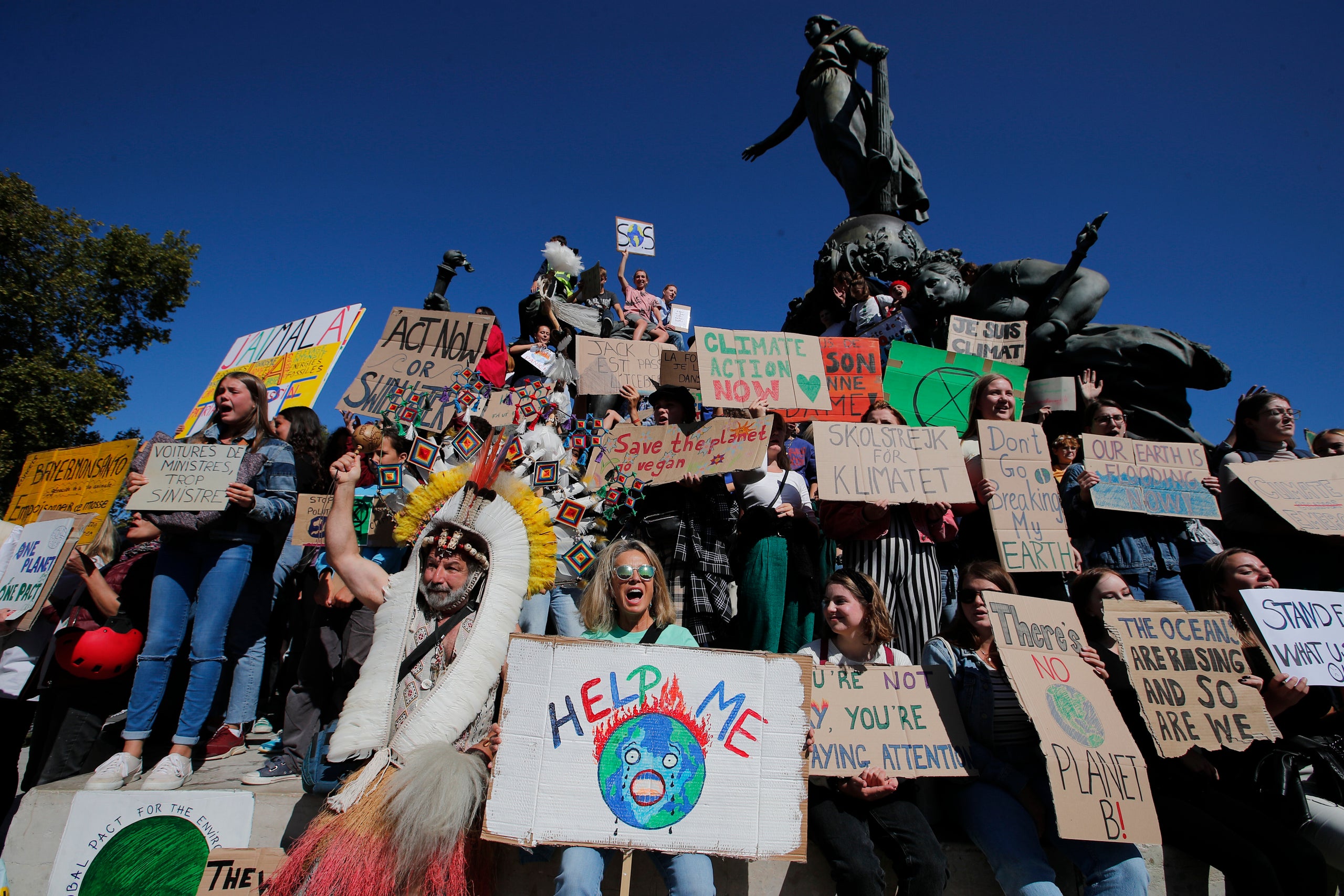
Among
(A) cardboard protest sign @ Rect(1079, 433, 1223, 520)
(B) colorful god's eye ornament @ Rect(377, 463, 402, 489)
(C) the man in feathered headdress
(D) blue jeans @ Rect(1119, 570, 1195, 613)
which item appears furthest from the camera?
(A) cardboard protest sign @ Rect(1079, 433, 1223, 520)

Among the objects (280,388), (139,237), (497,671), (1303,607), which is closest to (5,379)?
(139,237)

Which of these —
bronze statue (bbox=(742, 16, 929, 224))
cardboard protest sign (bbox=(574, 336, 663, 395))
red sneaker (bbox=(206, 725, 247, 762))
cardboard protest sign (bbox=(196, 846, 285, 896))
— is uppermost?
bronze statue (bbox=(742, 16, 929, 224))

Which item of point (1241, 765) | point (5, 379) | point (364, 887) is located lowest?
point (364, 887)

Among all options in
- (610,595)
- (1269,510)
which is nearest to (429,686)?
(610,595)

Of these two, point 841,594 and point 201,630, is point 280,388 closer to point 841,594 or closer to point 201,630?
point 201,630

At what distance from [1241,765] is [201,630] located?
5.20 m

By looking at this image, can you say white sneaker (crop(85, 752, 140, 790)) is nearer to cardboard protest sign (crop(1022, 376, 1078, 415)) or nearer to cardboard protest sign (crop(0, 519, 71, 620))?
cardboard protest sign (crop(0, 519, 71, 620))

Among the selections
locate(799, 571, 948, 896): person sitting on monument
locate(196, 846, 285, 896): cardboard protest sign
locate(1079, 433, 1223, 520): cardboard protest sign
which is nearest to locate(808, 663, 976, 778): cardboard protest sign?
locate(799, 571, 948, 896): person sitting on monument

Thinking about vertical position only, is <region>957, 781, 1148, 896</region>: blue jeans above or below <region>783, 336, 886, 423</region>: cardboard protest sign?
below

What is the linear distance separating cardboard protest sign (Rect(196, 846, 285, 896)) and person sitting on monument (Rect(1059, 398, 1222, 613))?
4.74 meters

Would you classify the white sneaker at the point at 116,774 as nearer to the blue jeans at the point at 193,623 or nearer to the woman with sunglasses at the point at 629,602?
the blue jeans at the point at 193,623

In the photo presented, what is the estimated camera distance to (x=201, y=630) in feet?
12.6

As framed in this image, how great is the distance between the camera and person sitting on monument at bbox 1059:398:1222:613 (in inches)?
175

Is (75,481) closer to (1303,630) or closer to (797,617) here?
(797,617)
